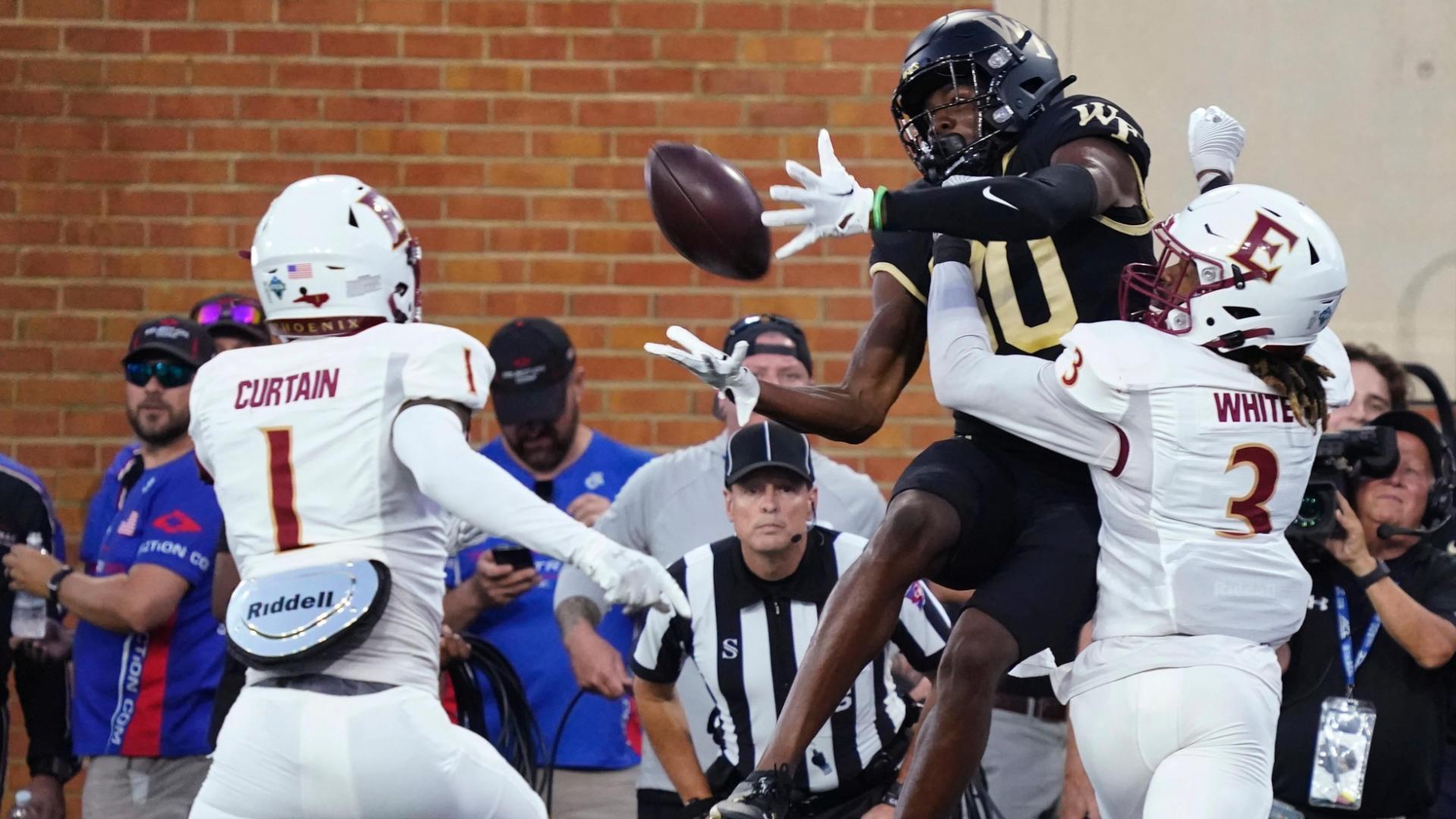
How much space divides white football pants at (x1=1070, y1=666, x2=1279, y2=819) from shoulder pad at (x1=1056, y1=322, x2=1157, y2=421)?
470 millimetres

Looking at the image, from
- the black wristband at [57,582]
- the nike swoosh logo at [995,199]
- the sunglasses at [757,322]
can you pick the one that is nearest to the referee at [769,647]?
the sunglasses at [757,322]

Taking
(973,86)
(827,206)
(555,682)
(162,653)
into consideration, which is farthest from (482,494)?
(162,653)

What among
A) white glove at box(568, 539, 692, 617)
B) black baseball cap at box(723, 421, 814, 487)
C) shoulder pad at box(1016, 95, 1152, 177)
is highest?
shoulder pad at box(1016, 95, 1152, 177)

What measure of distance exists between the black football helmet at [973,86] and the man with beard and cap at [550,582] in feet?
6.20

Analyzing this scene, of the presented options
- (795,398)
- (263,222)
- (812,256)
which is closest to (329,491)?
(263,222)

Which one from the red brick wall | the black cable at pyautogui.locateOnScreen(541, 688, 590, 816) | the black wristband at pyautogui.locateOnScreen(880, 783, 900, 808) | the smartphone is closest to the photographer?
the black wristband at pyautogui.locateOnScreen(880, 783, 900, 808)

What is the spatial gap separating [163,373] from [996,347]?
109 inches

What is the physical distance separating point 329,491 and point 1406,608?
2537 millimetres

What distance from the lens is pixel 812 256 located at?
6.34 metres

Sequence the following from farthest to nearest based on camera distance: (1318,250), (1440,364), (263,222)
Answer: (1440,364), (263,222), (1318,250)

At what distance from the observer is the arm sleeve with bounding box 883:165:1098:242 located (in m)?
3.13

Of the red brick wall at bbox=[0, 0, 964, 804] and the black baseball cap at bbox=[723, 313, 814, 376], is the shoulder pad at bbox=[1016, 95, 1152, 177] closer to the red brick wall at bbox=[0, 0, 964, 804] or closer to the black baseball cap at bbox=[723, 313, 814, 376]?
the black baseball cap at bbox=[723, 313, 814, 376]

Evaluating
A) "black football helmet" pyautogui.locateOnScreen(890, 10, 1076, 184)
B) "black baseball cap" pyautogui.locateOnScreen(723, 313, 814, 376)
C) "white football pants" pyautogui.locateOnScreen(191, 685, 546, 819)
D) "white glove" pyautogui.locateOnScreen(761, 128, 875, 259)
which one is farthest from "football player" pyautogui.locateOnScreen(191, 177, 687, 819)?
"black baseball cap" pyautogui.locateOnScreen(723, 313, 814, 376)

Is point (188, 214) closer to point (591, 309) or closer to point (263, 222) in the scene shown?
point (591, 309)
